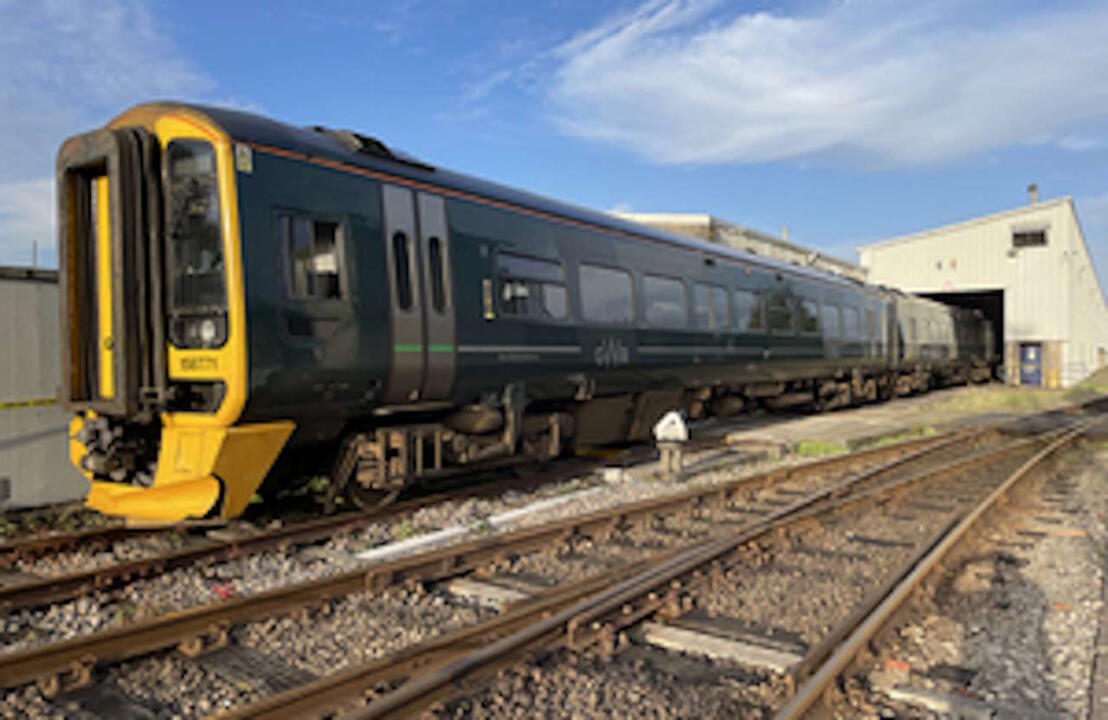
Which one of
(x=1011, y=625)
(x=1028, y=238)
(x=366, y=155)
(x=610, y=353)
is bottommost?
(x=1011, y=625)

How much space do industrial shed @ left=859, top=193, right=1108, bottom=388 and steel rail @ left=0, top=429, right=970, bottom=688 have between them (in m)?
28.8

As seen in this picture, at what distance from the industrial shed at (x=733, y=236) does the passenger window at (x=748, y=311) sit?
7.25 m

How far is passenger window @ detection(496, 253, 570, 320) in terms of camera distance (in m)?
8.01

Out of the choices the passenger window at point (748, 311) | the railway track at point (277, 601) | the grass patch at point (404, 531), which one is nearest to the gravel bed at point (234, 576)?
the grass patch at point (404, 531)

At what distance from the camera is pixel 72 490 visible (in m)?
8.02

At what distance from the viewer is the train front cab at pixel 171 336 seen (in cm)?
572

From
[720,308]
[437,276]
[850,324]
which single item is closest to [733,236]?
[850,324]

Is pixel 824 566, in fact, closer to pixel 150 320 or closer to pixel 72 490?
pixel 150 320

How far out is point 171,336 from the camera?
602 cm

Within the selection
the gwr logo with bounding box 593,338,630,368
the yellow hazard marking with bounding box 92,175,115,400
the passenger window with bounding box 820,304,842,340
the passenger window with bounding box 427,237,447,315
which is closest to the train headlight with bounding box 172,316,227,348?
the yellow hazard marking with bounding box 92,175,115,400

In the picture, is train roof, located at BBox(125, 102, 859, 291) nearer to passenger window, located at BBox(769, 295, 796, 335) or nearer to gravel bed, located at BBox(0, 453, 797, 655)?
gravel bed, located at BBox(0, 453, 797, 655)

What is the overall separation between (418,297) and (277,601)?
306 centimetres

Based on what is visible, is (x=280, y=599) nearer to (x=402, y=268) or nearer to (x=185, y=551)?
(x=185, y=551)

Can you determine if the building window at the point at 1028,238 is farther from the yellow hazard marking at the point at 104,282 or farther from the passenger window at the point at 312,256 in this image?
the yellow hazard marking at the point at 104,282
